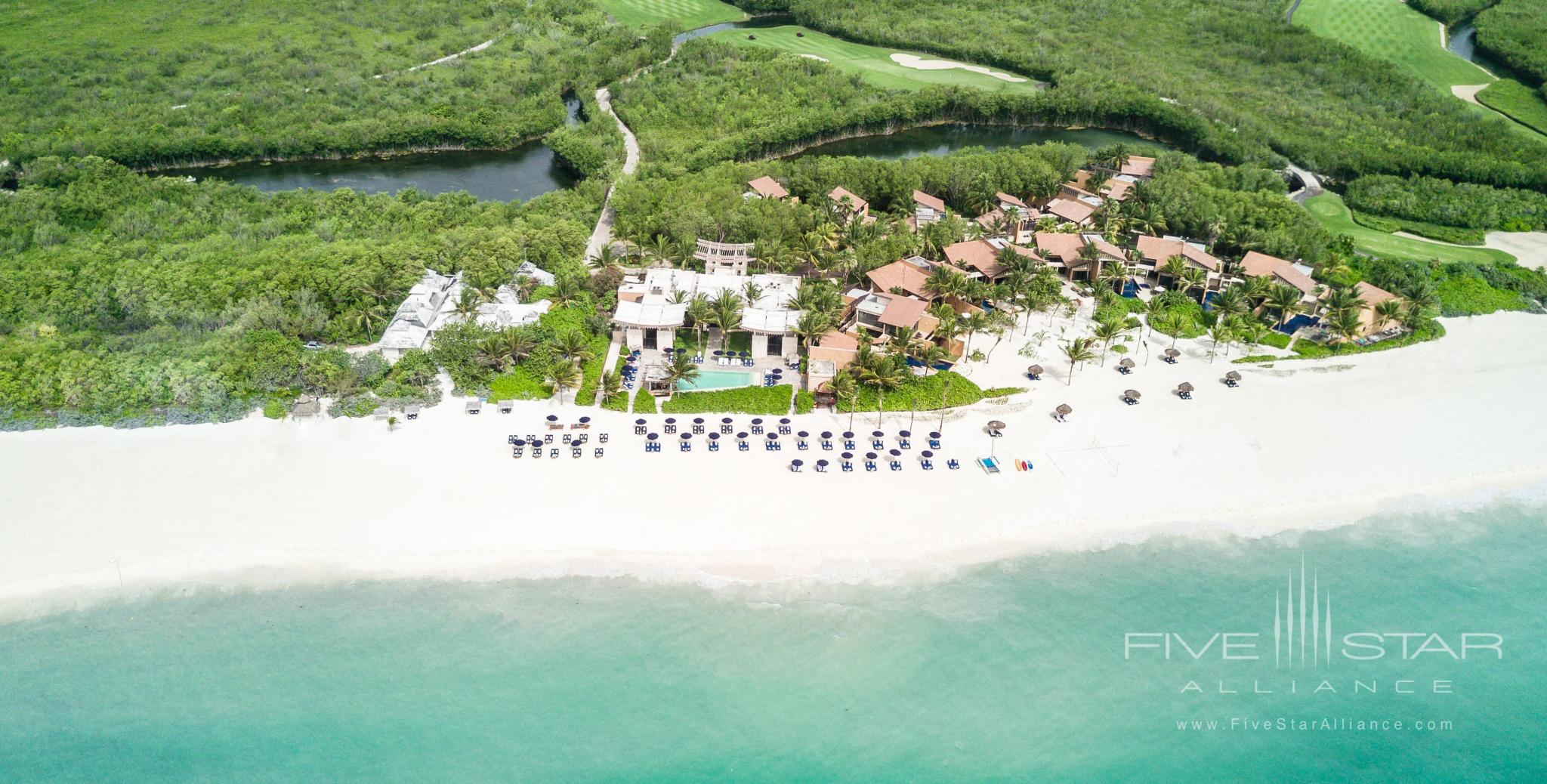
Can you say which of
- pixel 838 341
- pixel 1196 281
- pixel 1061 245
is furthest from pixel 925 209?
pixel 838 341

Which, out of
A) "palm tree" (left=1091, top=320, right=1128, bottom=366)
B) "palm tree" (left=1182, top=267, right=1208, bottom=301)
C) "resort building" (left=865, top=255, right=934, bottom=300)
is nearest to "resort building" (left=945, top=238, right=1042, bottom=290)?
"resort building" (left=865, top=255, right=934, bottom=300)

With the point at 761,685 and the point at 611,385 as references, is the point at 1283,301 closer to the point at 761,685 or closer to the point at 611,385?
the point at 611,385

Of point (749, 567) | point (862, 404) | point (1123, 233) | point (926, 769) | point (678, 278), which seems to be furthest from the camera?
point (1123, 233)

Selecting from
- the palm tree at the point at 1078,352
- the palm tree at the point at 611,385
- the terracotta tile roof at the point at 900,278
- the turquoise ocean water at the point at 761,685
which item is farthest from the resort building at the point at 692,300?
the turquoise ocean water at the point at 761,685

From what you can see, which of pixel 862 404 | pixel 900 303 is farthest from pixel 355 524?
pixel 900 303

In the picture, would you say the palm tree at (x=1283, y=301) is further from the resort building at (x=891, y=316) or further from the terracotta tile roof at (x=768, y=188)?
the terracotta tile roof at (x=768, y=188)

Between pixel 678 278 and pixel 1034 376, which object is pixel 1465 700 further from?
pixel 678 278

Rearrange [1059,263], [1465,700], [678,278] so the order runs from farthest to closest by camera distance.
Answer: [1059,263] < [678,278] < [1465,700]
